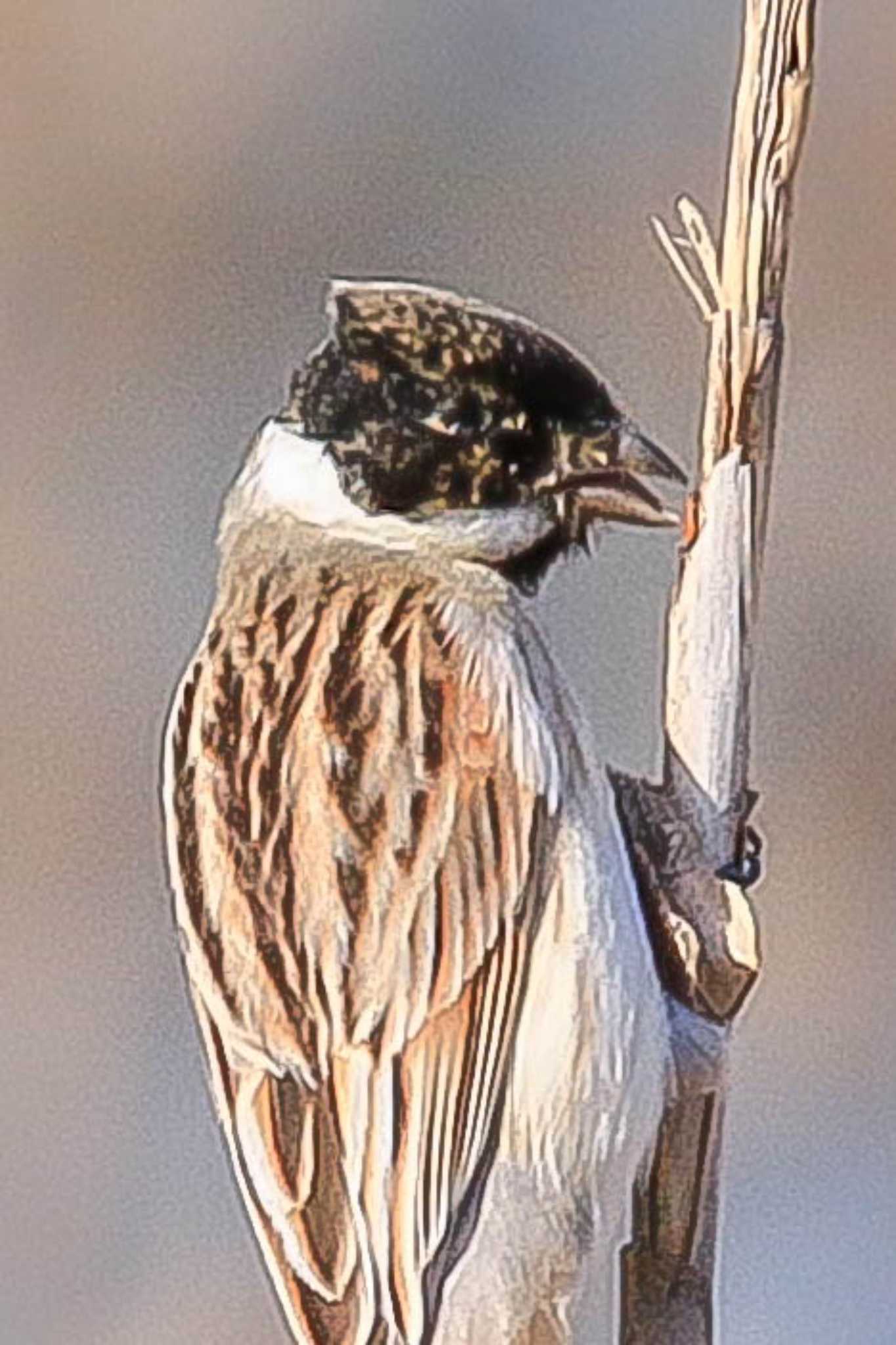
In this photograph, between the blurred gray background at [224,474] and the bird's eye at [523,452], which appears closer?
the bird's eye at [523,452]

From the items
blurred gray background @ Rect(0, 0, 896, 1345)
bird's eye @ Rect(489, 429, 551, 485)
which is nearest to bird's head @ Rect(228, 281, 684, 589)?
bird's eye @ Rect(489, 429, 551, 485)

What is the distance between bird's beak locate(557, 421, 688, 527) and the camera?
65 centimetres

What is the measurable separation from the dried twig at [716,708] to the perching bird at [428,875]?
1 centimetres

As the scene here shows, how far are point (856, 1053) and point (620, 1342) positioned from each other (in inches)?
8.2

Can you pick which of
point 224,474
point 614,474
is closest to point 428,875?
point 614,474

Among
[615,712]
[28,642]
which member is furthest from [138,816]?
[615,712]

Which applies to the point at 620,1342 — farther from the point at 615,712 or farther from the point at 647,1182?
the point at 615,712

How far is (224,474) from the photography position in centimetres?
82

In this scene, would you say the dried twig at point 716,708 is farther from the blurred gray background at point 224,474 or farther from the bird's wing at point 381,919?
the blurred gray background at point 224,474

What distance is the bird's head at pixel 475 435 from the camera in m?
0.64

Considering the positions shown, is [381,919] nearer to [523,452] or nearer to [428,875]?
[428,875]

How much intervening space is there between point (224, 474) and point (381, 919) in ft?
0.77

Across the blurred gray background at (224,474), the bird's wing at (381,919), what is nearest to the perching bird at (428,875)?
the bird's wing at (381,919)

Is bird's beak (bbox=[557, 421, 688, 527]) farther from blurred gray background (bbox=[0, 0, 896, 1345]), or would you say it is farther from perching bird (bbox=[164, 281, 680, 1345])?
blurred gray background (bbox=[0, 0, 896, 1345])
